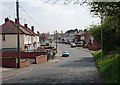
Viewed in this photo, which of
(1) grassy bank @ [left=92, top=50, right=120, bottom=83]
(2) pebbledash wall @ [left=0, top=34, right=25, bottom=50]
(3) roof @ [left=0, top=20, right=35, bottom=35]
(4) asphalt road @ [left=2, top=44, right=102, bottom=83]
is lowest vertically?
(4) asphalt road @ [left=2, top=44, right=102, bottom=83]

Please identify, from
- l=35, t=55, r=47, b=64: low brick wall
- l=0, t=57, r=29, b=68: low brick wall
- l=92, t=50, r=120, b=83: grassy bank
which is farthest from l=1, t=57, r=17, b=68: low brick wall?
l=92, t=50, r=120, b=83: grassy bank

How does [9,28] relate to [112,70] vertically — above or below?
above

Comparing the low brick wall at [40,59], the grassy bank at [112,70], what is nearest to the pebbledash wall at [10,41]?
the low brick wall at [40,59]

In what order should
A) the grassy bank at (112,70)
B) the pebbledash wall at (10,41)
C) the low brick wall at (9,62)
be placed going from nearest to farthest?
the grassy bank at (112,70)
the low brick wall at (9,62)
the pebbledash wall at (10,41)

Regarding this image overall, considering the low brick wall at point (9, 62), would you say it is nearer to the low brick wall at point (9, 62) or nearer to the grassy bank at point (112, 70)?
the low brick wall at point (9, 62)

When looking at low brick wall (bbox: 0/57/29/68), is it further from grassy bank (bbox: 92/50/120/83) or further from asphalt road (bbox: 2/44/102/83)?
grassy bank (bbox: 92/50/120/83)

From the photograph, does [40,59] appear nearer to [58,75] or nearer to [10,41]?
[10,41]

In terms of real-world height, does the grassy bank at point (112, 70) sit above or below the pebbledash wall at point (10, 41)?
below

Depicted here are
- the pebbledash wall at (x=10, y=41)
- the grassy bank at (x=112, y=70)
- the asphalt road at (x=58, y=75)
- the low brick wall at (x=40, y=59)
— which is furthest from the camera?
the pebbledash wall at (x=10, y=41)

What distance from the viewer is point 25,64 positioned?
47.3 m

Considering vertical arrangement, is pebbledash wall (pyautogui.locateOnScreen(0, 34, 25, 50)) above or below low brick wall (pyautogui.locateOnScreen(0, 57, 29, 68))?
above

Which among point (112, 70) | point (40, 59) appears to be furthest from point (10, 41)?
point (112, 70)

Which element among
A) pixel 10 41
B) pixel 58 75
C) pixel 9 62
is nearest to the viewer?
pixel 58 75

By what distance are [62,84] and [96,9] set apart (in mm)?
4921
